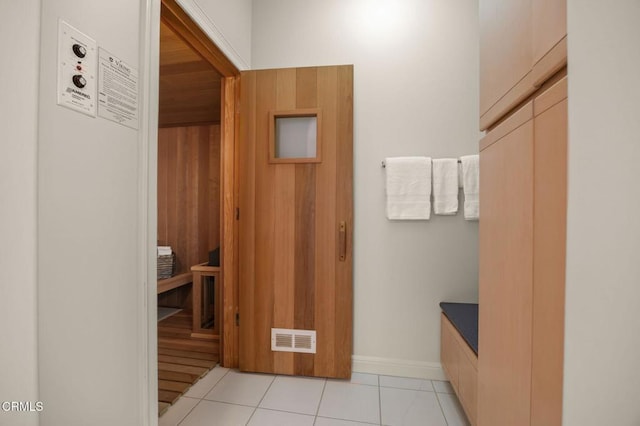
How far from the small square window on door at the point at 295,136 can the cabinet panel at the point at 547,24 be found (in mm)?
1330

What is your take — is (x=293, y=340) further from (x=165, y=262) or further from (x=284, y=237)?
(x=165, y=262)

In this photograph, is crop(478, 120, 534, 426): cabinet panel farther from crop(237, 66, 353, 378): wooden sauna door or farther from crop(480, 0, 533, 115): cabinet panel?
crop(237, 66, 353, 378): wooden sauna door

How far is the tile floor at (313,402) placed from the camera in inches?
55.7

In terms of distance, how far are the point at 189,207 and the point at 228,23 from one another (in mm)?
2351

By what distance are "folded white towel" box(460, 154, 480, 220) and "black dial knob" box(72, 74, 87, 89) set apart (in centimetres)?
196

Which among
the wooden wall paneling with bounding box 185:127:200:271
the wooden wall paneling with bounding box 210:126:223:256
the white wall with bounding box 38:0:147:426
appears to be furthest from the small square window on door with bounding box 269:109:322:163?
the wooden wall paneling with bounding box 185:127:200:271

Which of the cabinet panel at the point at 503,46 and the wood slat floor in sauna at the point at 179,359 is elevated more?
the cabinet panel at the point at 503,46

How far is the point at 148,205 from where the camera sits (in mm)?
1045

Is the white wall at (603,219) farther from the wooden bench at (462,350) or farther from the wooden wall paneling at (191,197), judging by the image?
the wooden wall paneling at (191,197)

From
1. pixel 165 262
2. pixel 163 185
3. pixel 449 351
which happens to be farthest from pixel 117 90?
pixel 163 185

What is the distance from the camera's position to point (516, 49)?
0.67m

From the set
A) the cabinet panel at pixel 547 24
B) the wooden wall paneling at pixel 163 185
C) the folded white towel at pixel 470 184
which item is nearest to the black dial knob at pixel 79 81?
the cabinet panel at pixel 547 24

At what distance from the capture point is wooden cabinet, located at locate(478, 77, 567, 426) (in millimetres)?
513

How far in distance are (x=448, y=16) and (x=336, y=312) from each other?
2.25 m
